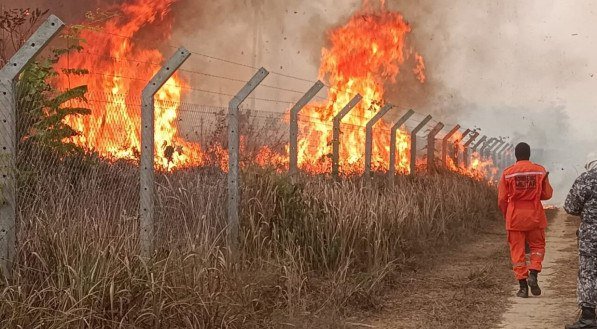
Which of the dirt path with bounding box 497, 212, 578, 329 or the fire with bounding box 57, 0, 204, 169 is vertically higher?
Result: the fire with bounding box 57, 0, 204, 169

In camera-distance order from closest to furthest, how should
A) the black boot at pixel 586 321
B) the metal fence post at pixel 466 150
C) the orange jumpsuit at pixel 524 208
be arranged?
the black boot at pixel 586 321 → the orange jumpsuit at pixel 524 208 → the metal fence post at pixel 466 150

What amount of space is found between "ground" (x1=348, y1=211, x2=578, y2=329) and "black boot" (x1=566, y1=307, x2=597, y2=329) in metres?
0.25

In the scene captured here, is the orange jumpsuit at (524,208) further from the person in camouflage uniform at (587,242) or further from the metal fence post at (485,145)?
the metal fence post at (485,145)

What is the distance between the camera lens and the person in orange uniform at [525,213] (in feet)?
29.6

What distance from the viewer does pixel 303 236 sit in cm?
909

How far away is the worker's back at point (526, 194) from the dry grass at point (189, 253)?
57.3 inches

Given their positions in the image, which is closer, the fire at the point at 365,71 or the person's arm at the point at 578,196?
the person's arm at the point at 578,196

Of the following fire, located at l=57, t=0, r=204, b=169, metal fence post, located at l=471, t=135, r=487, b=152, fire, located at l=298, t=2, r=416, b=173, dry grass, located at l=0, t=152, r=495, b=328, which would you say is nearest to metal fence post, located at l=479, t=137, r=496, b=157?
metal fence post, located at l=471, t=135, r=487, b=152

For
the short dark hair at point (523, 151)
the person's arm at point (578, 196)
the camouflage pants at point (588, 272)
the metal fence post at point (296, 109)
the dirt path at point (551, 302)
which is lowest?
the dirt path at point (551, 302)

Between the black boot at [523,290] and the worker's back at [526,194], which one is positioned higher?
the worker's back at [526,194]

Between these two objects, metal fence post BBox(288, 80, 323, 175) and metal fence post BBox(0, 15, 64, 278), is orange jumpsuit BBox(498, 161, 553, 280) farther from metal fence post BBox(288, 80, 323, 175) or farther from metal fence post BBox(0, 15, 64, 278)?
metal fence post BBox(0, 15, 64, 278)

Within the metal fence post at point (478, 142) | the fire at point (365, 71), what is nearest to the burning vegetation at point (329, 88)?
the fire at point (365, 71)

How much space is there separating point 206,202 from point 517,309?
10.2 feet

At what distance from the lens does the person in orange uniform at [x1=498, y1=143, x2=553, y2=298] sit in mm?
9008
